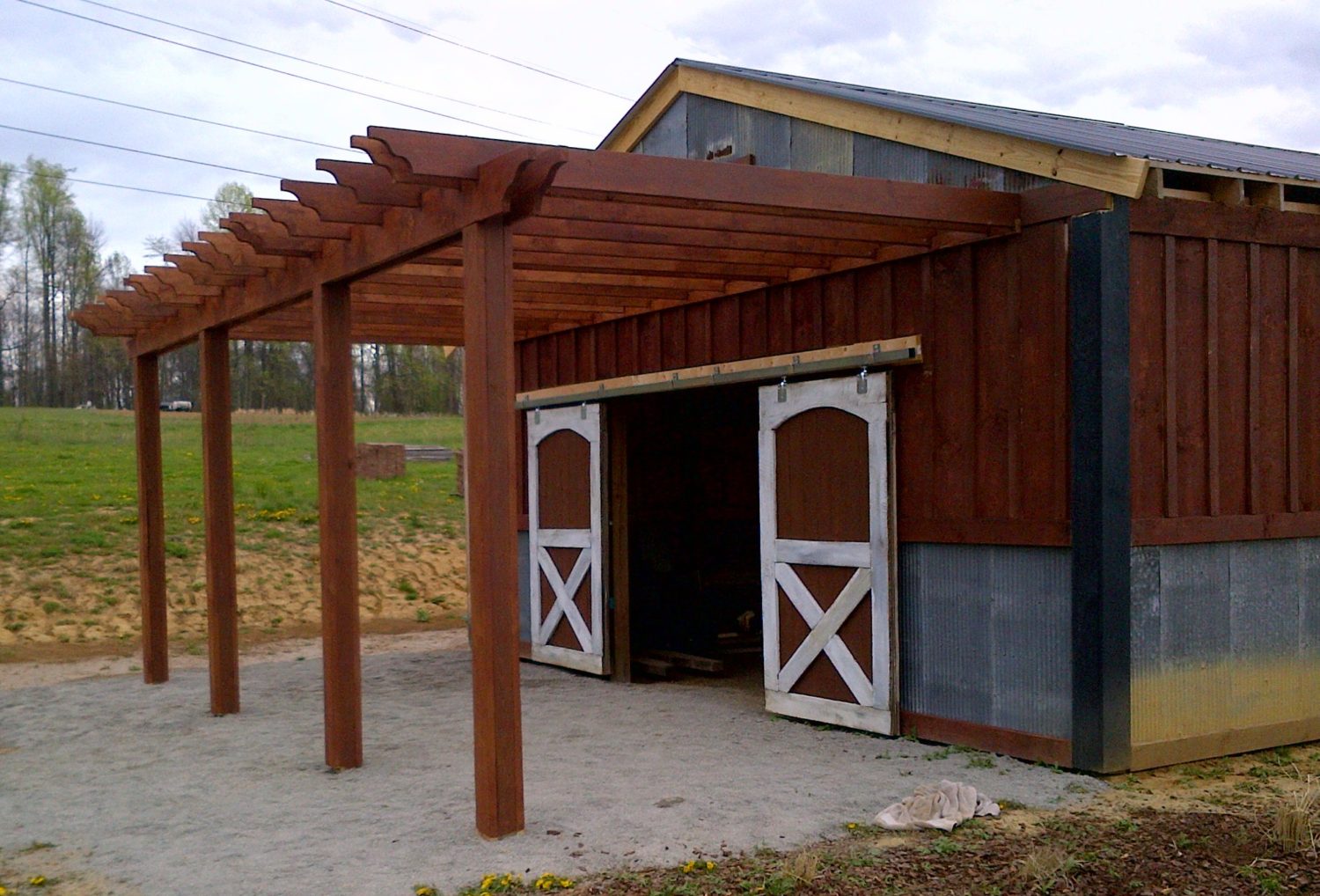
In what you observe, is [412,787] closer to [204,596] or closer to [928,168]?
[928,168]

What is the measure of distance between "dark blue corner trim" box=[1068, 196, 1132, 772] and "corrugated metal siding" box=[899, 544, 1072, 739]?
5.3 inches

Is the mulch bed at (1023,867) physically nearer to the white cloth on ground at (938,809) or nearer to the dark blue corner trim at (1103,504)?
the white cloth on ground at (938,809)

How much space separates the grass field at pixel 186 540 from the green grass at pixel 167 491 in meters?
0.03

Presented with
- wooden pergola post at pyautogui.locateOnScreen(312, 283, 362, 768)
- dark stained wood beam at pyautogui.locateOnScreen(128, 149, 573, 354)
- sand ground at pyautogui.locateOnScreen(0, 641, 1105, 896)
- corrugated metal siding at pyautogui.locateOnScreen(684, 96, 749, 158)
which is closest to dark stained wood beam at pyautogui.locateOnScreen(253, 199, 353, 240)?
dark stained wood beam at pyautogui.locateOnScreen(128, 149, 573, 354)

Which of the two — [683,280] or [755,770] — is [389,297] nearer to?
[683,280]

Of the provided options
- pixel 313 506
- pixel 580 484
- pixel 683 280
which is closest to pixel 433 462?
pixel 313 506

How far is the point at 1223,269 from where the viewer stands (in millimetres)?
A: 6594

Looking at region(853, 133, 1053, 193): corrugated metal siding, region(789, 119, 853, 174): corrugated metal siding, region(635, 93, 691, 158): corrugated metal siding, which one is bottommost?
region(853, 133, 1053, 193): corrugated metal siding

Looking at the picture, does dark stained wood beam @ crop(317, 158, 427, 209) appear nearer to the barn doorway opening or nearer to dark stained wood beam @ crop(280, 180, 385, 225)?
dark stained wood beam @ crop(280, 180, 385, 225)

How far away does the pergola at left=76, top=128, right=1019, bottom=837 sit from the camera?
5.25 meters

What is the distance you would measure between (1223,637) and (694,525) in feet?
18.9

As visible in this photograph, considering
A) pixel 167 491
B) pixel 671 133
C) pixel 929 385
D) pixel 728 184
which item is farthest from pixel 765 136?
pixel 167 491

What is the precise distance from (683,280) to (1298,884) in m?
5.21

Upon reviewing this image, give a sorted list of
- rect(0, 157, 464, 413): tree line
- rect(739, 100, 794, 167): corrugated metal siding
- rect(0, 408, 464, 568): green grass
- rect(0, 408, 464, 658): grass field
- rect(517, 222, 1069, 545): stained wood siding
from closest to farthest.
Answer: rect(517, 222, 1069, 545): stained wood siding → rect(739, 100, 794, 167): corrugated metal siding → rect(0, 408, 464, 658): grass field → rect(0, 408, 464, 568): green grass → rect(0, 157, 464, 413): tree line
